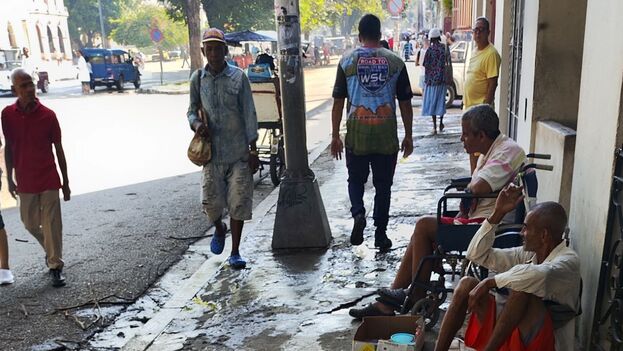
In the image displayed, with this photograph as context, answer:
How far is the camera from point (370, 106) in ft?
15.3

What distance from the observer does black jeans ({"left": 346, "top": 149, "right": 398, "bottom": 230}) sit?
479cm

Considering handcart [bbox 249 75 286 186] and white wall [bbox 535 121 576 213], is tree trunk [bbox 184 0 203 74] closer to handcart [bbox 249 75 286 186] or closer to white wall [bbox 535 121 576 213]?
handcart [bbox 249 75 286 186]

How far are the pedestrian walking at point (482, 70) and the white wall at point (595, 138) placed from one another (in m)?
2.81

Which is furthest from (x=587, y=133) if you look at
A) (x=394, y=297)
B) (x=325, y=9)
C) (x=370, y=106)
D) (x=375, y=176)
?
(x=325, y=9)

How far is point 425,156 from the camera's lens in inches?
363

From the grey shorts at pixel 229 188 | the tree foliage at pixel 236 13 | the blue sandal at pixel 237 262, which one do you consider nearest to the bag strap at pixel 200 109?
the grey shorts at pixel 229 188

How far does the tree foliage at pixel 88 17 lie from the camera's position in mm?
58750

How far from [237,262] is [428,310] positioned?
194 cm

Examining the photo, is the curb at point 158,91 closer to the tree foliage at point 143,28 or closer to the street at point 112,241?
the street at point 112,241

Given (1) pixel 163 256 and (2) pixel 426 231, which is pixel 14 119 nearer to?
(1) pixel 163 256

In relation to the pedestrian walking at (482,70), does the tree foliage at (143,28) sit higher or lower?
higher

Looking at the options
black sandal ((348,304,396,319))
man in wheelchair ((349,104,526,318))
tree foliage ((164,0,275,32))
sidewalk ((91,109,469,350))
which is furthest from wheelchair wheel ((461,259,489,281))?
tree foliage ((164,0,275,32))

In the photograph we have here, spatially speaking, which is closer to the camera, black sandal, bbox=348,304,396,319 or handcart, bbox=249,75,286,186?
black sandal, bbox=348,304,396,319

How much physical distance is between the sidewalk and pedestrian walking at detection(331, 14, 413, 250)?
1.70ft
